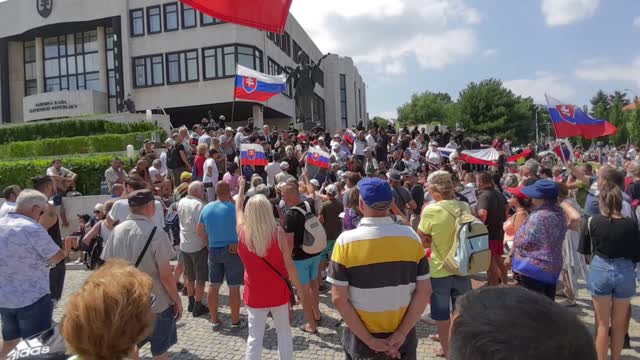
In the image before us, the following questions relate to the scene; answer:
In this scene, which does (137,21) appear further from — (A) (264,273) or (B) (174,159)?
(A) (264,273)

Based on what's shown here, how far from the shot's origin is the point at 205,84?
3148 centimetres

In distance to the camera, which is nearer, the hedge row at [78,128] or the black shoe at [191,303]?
the black shoe at [191,303]

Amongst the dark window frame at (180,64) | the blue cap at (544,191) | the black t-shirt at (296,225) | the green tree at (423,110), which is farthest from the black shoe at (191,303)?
the green tree at (423,110)

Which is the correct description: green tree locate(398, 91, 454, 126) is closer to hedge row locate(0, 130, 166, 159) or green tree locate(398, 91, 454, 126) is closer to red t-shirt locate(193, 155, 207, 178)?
hedge row locate(0, 130, 166, 159)

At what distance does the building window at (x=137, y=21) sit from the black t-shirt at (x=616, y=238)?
34060 mm

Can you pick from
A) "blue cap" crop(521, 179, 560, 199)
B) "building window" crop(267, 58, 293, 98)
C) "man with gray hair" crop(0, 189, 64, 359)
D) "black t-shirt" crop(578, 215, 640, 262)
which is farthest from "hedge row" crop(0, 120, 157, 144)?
"black t-shirt" crop(578, 215, 640, 262)

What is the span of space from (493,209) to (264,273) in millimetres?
3436

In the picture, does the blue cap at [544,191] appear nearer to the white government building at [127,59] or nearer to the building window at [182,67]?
the white government building at [127,59]

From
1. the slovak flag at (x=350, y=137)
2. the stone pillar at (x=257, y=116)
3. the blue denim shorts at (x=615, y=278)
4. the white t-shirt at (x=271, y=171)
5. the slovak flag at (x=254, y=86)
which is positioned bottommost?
the blue denim shorts at (x=615, y=278)

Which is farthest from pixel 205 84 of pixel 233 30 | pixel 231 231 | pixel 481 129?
pixel 481 129

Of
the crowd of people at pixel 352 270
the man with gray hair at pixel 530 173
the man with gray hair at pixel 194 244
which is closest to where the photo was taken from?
the crowd of people at pixel 352 270

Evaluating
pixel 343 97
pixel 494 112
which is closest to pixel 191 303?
pixel 343 97

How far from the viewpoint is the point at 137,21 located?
32.9 meters

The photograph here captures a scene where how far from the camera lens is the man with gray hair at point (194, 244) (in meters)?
6.41
